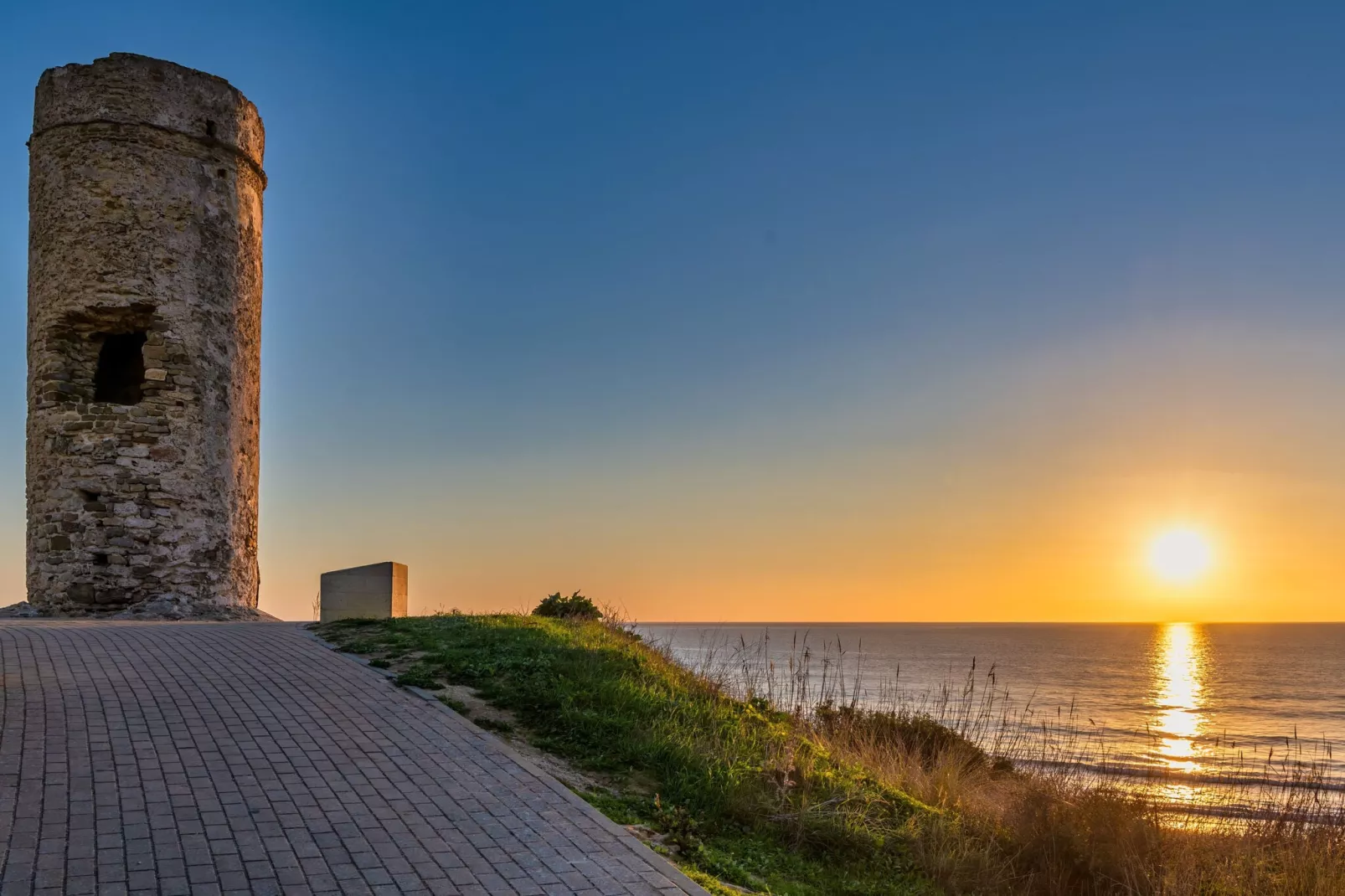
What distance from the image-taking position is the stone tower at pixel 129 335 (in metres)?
17.3

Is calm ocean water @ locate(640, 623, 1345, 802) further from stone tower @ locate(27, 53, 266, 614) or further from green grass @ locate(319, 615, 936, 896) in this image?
stone tower @ locate(27, 53, 266, 614)

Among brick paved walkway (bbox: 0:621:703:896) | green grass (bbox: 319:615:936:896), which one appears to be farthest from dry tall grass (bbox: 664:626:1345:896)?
brick paved walkway (bbox: 0:621:703:896)

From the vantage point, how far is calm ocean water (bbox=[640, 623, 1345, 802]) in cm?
1517

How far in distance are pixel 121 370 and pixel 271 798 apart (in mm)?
15732

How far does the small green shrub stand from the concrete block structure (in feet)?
8.51

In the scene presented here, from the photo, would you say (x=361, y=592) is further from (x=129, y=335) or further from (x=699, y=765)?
(x=699, y=765)

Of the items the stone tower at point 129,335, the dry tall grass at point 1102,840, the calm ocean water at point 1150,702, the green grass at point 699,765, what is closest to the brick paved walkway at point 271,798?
the green grass at point 699,765

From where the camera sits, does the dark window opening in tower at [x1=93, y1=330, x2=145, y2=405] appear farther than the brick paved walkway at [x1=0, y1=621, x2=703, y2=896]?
Yes

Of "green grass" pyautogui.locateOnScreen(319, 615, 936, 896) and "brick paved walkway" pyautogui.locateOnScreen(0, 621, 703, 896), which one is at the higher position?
"brick paved walkway" pyautogui.locateOnScreen(0, 621, 703, 896)

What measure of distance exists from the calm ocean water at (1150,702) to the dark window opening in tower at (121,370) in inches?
441

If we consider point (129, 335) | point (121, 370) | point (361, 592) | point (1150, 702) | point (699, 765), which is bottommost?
point (1150, 702)

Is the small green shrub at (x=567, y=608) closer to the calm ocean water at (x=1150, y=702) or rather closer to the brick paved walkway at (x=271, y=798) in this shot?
the calm ocean water at (x=1150, y=702)

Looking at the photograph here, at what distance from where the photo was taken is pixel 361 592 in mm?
17359

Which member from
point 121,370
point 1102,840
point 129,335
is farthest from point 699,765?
point 121,370
